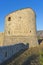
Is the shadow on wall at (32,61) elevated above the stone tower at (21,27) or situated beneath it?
situated beneath

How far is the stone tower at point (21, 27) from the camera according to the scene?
88.4 feet

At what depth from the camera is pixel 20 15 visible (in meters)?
27.1

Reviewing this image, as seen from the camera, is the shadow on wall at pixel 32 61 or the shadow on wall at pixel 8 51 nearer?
the shadow on wall at pixel 32 61

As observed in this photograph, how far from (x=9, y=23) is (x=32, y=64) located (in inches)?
506

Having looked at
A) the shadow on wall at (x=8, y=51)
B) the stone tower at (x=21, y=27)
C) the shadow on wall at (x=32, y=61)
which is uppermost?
the stone tower at (x=21, y=27)

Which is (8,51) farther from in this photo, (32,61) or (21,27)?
(21,27)

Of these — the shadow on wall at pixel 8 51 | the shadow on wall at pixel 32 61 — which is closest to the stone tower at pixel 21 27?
the shadow on wall at pixel 8 51

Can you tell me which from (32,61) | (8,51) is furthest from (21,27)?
(32,61)

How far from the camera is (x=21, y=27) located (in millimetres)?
26938

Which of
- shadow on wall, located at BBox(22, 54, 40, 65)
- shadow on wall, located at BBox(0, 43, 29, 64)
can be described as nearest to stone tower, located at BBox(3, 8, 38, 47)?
shadow on wall, located at BBox(0, 43, 29, 64)

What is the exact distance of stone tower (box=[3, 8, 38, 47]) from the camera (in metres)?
26.9

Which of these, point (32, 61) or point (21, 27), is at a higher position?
point (21, 27)

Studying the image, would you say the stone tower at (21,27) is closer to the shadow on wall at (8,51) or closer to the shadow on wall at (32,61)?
the shadow on wall at (8,51)

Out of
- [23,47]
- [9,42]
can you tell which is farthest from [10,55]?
[9,42]
